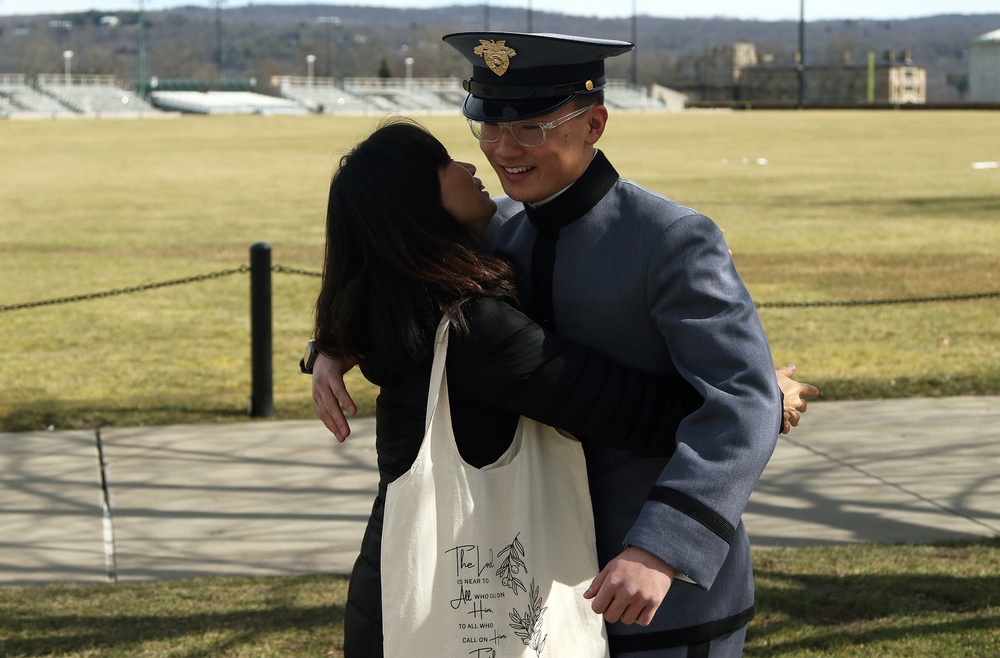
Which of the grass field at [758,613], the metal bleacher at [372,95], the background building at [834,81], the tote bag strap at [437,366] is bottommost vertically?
the grass field at [758,613]

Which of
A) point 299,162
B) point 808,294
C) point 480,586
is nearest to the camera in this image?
point 480,586

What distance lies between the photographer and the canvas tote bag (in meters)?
1.99

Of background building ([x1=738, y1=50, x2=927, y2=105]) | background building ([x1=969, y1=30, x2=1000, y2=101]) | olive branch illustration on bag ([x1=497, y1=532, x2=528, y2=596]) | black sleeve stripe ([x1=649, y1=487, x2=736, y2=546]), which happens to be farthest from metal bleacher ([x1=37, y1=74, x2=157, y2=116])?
black sleeve stripe ([x1=649, y1=487, x2=736, y2=546])

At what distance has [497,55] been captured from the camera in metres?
2.17

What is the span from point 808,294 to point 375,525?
1221cm

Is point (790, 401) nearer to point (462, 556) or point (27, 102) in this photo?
point (462, 556)

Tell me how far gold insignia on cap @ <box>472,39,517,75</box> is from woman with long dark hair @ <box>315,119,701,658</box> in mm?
171

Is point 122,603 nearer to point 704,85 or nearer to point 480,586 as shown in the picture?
point 480,586

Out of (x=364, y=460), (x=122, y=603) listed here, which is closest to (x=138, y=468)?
(x=364, y=460)

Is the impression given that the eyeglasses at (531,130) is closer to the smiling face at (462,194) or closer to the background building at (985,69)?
the smiling face at (462,194)

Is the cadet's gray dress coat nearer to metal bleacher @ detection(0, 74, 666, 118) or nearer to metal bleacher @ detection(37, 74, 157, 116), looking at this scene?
metal bleacher @ detection(0, 74, 666, 118)

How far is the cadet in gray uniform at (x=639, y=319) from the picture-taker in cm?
191

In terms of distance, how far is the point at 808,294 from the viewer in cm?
1389

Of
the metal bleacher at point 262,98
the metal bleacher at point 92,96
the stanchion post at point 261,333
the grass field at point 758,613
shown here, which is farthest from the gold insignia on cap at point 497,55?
the metal bleacher at point 92,96
